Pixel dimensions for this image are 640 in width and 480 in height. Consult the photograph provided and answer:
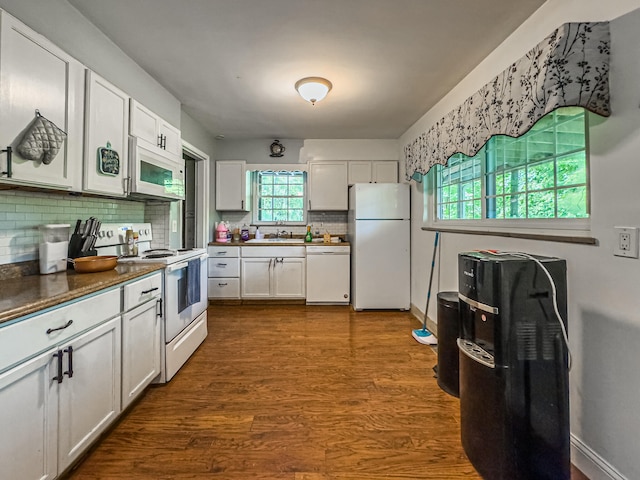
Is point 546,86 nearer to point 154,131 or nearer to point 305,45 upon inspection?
point 305,45

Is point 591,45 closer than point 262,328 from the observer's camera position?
Yes

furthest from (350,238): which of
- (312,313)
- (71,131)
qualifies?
(71,131)

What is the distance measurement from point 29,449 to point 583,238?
96.7 inches

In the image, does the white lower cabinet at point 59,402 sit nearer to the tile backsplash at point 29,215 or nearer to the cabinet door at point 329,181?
the tile backsplash at point 29,215

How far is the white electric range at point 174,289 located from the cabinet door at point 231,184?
1565mm

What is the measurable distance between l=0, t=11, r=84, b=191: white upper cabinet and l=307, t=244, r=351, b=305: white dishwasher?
273 centimetres

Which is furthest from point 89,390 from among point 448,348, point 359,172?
point 359,172

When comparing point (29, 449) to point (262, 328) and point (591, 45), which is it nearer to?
point (262, 328)

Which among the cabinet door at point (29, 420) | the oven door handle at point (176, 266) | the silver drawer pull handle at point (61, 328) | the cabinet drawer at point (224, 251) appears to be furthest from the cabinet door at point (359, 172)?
the cabinet door at point (29, 420)

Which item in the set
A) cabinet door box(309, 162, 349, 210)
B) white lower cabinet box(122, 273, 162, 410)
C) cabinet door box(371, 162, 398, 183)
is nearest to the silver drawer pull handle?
white lower cabinet box(122, 273, 162, 410)

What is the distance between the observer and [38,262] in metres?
1.67

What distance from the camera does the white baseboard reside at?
1210 millimetres

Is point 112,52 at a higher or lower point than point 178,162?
higher

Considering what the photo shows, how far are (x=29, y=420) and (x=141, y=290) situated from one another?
30.7 inches
